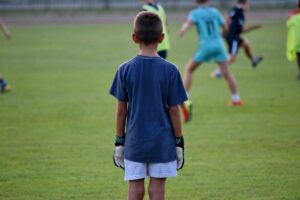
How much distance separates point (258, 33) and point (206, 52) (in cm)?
1841

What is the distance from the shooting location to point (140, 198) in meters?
6.76

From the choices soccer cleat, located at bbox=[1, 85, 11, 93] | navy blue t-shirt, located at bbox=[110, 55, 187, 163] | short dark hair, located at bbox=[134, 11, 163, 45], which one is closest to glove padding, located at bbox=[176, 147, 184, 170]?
navy blue t-shirt, located at bbox=[110, 55, 187, 163]

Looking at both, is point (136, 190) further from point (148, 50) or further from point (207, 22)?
point (207, 22)

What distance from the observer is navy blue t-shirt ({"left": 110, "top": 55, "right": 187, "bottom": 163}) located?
6.57 m

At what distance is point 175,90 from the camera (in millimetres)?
6602

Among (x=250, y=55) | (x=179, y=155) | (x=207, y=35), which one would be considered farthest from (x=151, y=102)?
(x=250, y=55)

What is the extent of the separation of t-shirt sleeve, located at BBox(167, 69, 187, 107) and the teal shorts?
28.3 feet

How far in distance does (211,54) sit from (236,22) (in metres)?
5.03

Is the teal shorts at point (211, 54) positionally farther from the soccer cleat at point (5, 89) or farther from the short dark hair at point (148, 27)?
the short dark hair at point (148, 27)

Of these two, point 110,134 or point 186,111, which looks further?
point 186,111

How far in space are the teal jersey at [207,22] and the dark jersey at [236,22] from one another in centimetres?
485

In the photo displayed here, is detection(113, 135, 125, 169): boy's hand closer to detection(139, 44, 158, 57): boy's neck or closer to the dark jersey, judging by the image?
detection(139, 44, 158, 57): boy's neck

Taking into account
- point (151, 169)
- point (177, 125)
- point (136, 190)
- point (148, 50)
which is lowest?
point (136, 190)

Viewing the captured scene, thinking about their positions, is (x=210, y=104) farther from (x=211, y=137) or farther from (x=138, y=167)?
(x=138, y=167)
